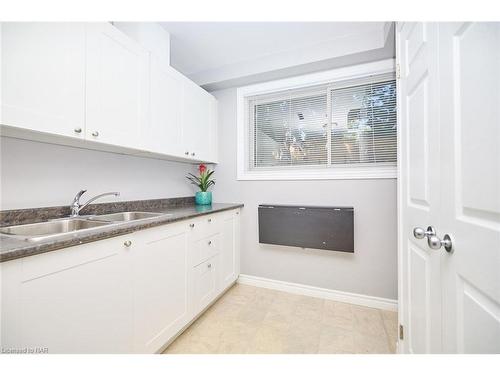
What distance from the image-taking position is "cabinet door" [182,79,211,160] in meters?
2.02

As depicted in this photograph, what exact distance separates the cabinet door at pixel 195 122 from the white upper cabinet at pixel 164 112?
0.08m

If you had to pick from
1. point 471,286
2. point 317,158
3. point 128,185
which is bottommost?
point 471,286

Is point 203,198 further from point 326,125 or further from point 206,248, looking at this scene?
point 326,125

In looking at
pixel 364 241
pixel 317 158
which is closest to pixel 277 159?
pixel 317 158

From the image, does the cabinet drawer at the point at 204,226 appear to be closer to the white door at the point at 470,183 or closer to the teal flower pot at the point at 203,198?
the teal flower pot at the point at 203,198

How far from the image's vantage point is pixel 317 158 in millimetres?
2232

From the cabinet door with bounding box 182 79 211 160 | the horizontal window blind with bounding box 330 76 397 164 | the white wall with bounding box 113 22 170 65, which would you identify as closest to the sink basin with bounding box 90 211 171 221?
the cabinet door with bounding box 182 79 211 160

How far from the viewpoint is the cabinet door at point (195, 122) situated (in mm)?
2022

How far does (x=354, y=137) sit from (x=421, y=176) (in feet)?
4.10

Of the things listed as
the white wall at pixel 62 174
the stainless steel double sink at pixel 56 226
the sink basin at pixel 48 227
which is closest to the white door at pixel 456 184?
the stainless steel double sink at pixel 56 226

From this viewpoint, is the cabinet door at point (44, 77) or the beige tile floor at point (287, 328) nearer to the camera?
the cabinet door at point (44, 77)

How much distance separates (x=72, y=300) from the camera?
89 cm

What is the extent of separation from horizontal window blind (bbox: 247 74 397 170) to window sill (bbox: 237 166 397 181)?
8cm
